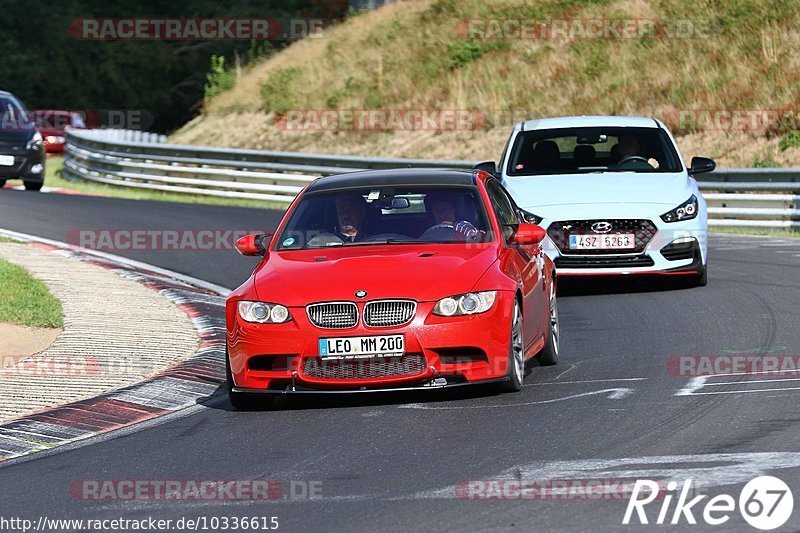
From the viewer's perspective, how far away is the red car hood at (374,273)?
9.05m

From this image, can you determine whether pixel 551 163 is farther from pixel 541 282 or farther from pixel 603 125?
pixel 541 282

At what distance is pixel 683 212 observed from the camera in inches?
567

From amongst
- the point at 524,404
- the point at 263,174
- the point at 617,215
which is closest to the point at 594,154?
the point at 617,215

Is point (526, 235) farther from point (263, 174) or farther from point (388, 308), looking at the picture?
point (263, 174)

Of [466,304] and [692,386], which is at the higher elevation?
[466,304]

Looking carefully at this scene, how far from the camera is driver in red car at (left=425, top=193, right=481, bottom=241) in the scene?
33.0 ft

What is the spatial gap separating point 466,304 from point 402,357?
0.50 meters

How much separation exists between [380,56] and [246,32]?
79.1ft

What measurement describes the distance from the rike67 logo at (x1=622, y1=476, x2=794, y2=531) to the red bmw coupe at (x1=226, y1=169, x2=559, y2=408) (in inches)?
98.1

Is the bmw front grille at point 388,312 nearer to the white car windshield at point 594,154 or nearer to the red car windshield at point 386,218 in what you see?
the red car windshield at point 386,218

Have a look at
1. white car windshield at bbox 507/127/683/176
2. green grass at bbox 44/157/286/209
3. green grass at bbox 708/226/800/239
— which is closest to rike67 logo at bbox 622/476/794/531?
white car windshield at bbox 507/127/683/176

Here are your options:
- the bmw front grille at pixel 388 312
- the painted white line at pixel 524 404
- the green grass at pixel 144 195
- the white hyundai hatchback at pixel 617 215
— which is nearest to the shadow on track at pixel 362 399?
the painted white line at pixel 524 404

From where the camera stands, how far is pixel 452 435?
8.09m

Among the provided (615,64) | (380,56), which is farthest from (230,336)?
(380,56)
